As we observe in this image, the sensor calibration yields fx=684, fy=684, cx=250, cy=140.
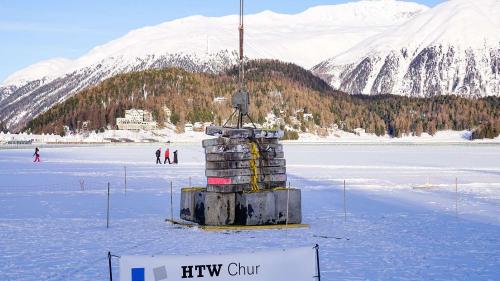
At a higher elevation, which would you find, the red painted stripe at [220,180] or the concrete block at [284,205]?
the red painted stripe at [220,180]

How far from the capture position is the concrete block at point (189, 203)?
21422 millimetres

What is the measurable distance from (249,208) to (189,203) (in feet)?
7.82

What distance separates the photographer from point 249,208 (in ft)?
66.3

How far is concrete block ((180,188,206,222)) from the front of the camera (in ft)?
70.3

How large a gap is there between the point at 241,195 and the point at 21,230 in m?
6.35

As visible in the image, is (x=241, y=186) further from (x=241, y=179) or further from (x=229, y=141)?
(x=229, y=141)

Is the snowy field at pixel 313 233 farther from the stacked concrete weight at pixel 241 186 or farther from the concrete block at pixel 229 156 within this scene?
the concrete block at pixel 229 156

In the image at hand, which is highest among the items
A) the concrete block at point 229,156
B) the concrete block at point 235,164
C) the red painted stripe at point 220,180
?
the concrete block at point 229,156

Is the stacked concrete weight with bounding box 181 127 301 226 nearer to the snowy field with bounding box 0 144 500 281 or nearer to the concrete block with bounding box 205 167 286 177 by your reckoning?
the concrete block with bounding box 205 167 286 177

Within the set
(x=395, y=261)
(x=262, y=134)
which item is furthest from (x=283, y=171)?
(x=395, y=261)

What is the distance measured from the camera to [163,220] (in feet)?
71.2

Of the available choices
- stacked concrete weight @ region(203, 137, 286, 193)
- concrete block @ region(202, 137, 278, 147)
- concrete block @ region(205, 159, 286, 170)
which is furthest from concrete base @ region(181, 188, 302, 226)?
concrete block @ region(202, 137, 278, 147)

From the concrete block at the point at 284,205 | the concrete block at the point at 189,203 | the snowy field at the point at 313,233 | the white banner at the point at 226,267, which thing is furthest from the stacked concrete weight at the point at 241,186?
the white banner at the point at 226,267

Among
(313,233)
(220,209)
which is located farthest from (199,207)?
(313,233)
